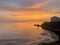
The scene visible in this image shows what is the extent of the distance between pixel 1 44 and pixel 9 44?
142cm

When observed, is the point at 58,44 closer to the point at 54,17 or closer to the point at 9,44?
the point at 9,44

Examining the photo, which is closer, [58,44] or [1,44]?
[58,44]

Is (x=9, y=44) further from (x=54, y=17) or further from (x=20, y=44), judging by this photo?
(x=54, y=17)

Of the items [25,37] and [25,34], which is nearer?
[25,37]

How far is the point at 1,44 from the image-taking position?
2805cm

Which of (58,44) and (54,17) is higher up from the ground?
(54,17)

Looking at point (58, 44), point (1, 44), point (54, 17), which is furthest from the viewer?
point (54, 17)

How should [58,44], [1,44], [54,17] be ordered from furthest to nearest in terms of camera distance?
1. [54,17]
2. [1,44]
3. [58,44]

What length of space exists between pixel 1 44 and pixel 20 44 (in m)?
3.39

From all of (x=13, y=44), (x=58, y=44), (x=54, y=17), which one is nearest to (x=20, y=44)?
(x=13, y=44)

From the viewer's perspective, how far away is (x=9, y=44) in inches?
1119

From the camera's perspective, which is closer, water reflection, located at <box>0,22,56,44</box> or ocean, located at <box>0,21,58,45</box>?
ocean, located at <box>0,21,58,45</box>

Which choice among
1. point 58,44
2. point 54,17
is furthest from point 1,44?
point 54,17

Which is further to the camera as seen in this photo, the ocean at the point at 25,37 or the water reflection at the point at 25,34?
the water reflection at the point at 25,34
